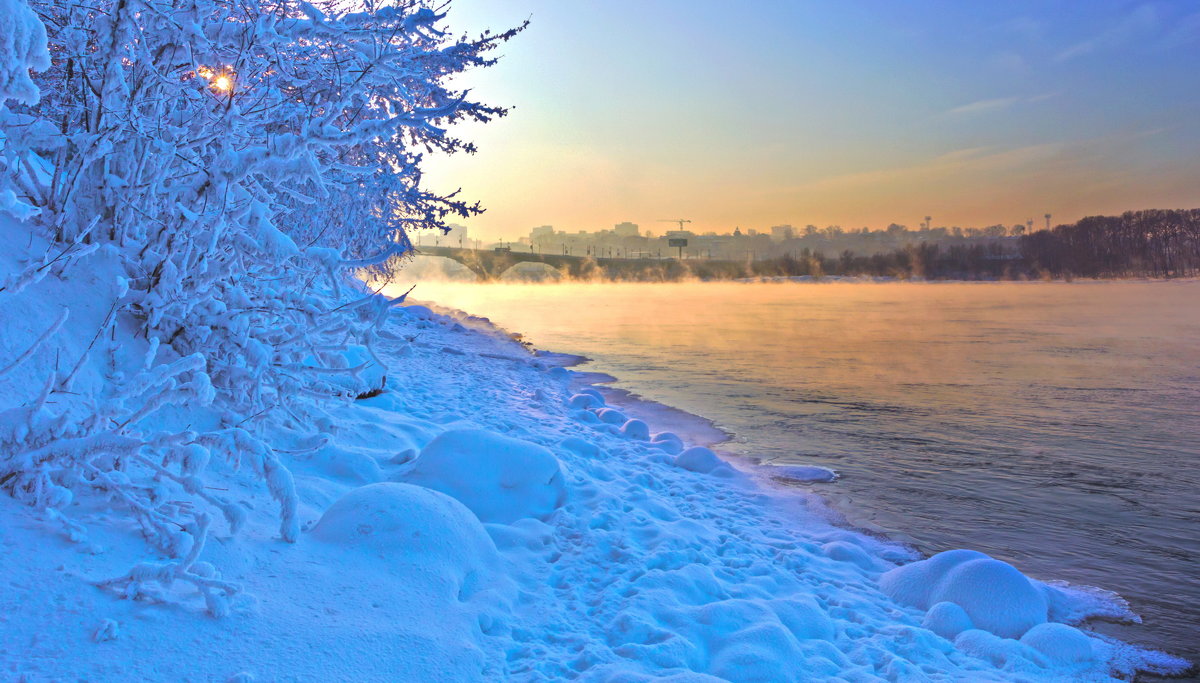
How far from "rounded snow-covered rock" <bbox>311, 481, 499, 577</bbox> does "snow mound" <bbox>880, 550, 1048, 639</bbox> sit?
3.43m

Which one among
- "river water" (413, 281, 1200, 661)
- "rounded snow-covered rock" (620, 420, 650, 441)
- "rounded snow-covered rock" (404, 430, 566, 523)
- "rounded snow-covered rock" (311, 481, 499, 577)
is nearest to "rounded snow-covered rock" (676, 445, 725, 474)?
"rounded snow-covered rock" (620, 420, 650, 441)

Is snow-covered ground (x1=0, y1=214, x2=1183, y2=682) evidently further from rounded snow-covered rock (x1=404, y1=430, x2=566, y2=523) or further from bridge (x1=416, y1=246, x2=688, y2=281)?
bridge (x1=416, y1=246, x2=688, y2=281)

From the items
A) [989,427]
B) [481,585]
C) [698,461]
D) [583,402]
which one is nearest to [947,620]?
[481,585]

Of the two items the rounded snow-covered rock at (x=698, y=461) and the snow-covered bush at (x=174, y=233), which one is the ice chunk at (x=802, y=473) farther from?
the snow-covered bush at (x=174, y=233)

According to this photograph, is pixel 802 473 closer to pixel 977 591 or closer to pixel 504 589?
pixel 977 591

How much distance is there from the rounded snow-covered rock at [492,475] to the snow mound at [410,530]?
1151 mm

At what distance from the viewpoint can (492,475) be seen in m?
6.11

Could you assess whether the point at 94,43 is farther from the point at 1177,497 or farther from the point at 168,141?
the point at 1177,497

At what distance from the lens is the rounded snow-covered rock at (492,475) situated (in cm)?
588

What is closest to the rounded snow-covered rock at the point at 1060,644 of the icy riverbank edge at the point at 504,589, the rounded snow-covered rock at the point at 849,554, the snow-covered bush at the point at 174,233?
the icy riverbank edge at the point at 504,589

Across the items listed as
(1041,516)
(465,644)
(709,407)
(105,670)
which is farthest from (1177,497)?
(105,670)

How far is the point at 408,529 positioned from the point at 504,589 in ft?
2.31

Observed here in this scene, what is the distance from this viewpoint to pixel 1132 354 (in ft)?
77.6

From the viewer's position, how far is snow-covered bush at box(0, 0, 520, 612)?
124 inches
